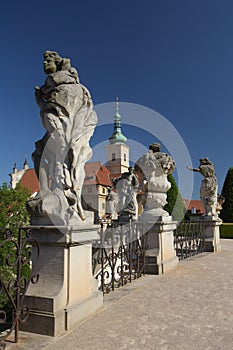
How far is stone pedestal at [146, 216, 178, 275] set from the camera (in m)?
6.29

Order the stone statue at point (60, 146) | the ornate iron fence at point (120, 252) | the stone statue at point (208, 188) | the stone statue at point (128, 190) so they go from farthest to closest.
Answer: the stone statue at point (208, 188), the stone statue at point (128, 190), the ornate iron fence at point (120, 252), the stone statue at point (60, 146)

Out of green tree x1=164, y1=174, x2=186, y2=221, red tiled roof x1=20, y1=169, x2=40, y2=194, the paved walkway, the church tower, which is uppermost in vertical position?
the church tower

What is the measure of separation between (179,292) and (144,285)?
67 cm

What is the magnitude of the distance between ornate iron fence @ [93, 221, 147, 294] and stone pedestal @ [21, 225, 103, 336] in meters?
1.22

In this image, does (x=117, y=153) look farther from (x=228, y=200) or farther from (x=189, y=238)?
(x=189, y=238)

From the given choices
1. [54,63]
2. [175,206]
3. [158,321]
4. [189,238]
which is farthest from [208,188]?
[175,206]

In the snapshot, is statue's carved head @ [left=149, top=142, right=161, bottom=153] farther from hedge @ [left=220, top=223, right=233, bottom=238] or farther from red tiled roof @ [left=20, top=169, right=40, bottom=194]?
red tiled roof @ [left=20, top=169, right=40, bottom=194]

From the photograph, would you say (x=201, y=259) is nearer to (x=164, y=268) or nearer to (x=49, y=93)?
(x=164, y=268)

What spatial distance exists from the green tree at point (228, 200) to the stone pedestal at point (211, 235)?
14354 mm

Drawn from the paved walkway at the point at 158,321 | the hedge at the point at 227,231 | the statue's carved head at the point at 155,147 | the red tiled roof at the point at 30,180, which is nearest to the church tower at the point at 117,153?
the red tiled roof at the point at 30,180

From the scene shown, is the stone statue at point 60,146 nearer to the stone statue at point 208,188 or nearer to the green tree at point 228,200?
the stone statue at point 208,188

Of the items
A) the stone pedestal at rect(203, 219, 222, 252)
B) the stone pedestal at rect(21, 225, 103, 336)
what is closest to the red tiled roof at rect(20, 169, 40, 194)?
the stone pedestal at rect(203, 219, 222, 252)

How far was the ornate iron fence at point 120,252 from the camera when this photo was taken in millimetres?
4855

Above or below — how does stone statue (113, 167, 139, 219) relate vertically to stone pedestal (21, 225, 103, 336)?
above
